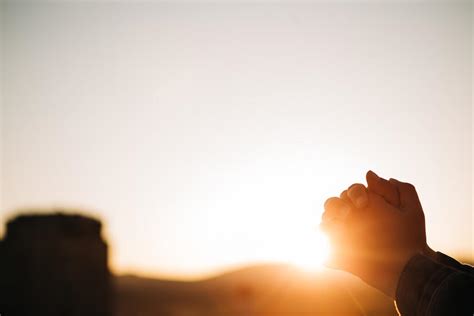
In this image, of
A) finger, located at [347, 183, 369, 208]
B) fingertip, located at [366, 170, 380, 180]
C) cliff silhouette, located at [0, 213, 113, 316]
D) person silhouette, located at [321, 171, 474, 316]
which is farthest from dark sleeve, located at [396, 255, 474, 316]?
cliff silhouette, located at [0, 213, 113, 316]

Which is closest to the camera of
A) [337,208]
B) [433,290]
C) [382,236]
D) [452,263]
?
[433,290]

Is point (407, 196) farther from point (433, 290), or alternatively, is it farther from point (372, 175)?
point (433, 290)

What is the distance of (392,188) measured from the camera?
1854 millimetres

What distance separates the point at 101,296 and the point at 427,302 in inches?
388

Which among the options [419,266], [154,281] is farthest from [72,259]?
[154,281]

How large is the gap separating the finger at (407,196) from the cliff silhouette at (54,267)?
832 cm

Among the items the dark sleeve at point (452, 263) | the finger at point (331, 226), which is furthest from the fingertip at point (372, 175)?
the dark sleeve at point (452, 263)

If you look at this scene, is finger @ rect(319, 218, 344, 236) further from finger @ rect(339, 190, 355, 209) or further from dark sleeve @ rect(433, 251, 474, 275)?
dark sleeve @ rect(433, 251, 474, 275)

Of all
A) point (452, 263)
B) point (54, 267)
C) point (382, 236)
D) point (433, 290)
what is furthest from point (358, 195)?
point (54, 267)

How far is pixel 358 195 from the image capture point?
5.94ft

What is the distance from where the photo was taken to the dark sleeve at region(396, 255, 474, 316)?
1065mm

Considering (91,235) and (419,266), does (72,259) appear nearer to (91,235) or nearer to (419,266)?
(91,235)

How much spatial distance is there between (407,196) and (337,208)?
1.14ft


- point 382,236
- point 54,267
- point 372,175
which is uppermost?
point 372,175
